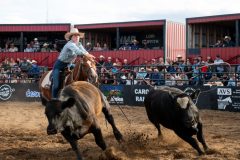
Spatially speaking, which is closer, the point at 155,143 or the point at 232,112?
the point at 155,143

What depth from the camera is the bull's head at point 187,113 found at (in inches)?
265

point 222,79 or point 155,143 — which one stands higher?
point 222,79

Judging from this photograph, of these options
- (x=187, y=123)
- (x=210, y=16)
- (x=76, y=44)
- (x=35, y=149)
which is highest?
(x=210, y=16)

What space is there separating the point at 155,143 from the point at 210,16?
544 inches

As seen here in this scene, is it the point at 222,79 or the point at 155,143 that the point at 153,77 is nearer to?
the point at 222,79

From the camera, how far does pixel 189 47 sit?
2138 cm

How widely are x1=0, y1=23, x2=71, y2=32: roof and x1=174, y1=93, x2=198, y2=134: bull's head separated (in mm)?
20305

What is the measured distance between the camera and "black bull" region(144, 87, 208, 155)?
6789 mm

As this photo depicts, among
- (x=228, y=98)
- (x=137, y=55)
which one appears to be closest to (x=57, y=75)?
(x=228, y=98)

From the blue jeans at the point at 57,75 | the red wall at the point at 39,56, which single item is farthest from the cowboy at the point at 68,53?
the red wall at the point at 39,56

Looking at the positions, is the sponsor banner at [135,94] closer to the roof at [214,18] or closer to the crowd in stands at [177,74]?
the crowd in stands at [177,74]

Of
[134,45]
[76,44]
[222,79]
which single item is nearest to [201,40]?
[134,45]

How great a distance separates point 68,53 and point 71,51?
14cm

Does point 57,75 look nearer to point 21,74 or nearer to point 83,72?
point 83,72
